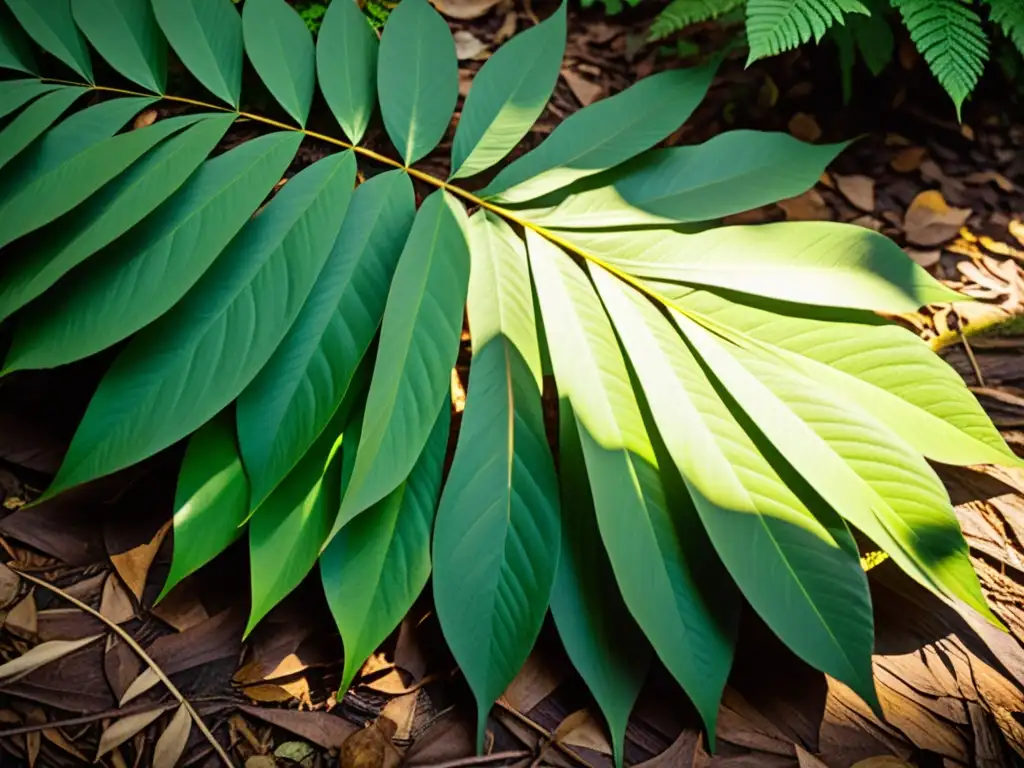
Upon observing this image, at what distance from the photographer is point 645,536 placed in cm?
84

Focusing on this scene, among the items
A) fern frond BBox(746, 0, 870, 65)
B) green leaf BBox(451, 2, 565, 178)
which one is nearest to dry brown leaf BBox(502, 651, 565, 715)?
green leaf BBox(451, 2, 565, 178)

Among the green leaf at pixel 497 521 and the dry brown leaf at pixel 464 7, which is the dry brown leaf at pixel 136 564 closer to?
the green leaf at pixel 497 521

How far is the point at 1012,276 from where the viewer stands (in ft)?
4.80

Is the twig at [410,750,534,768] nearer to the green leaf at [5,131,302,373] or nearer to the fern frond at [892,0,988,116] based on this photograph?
the green leaf at [5,131,302,373]

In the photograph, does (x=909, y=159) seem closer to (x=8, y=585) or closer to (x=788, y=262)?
(x=788, y=262)

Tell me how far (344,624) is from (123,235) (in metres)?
0.67

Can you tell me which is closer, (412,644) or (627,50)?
(412,644)

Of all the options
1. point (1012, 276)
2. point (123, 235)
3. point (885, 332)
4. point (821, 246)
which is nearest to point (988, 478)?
point (885, 332)

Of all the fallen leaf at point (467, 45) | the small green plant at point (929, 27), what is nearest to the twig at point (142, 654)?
the small green plant at point (929, 27)

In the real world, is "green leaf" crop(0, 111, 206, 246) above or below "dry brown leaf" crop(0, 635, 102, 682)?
above

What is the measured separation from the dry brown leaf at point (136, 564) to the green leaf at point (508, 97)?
777 millimetres

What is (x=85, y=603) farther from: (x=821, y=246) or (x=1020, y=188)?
(x=1020, y=188)

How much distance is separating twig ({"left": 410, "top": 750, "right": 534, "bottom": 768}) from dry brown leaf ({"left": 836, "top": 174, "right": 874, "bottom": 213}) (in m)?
1.40

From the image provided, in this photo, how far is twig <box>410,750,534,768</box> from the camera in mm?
850
